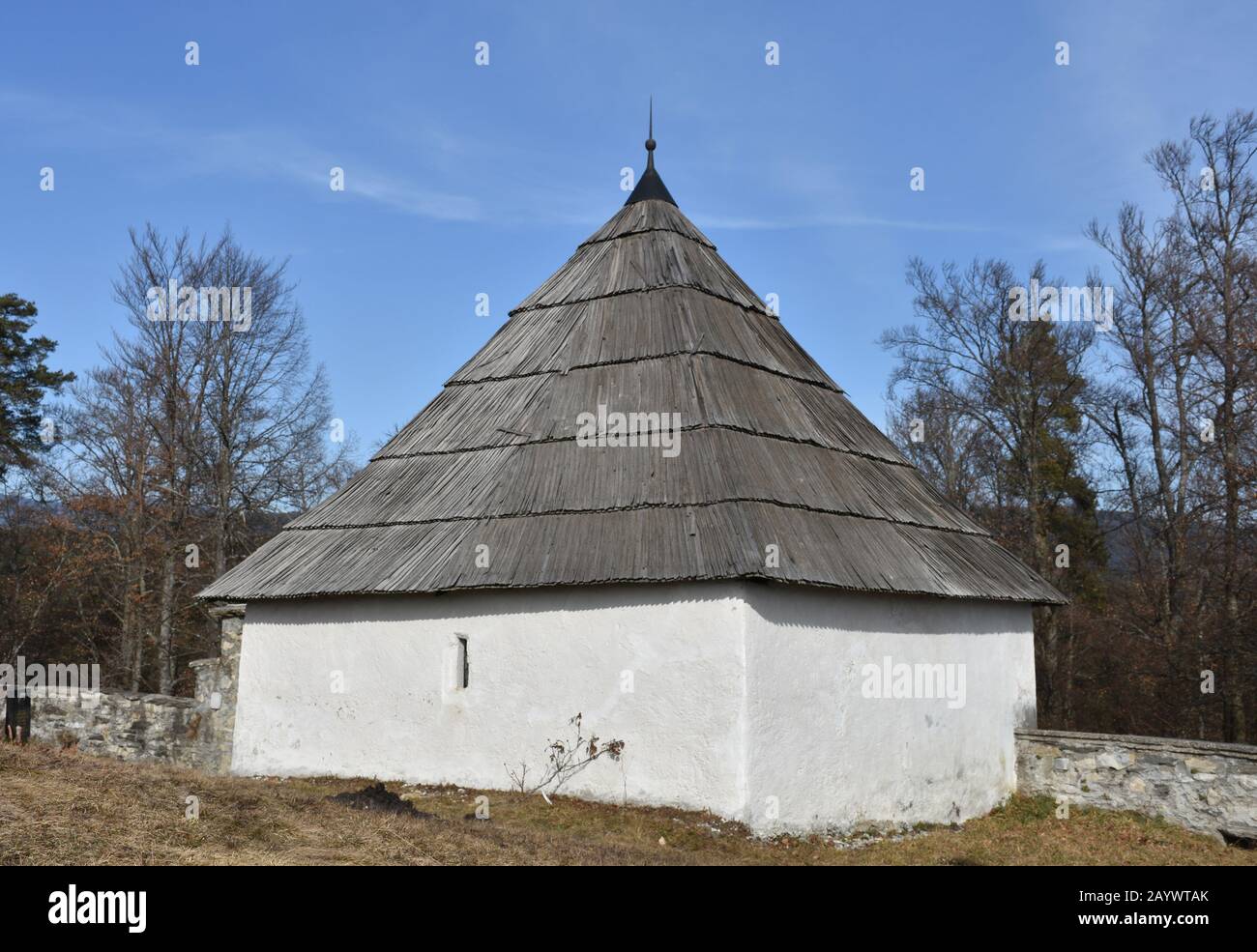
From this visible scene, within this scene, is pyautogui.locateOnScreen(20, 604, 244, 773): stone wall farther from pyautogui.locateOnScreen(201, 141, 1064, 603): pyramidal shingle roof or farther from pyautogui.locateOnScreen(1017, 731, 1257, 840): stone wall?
pyautogui.locateOnScreen(1017, 731, 1257, 840): stone wall

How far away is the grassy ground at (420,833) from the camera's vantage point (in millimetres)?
6148

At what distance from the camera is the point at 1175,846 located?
10.3 m

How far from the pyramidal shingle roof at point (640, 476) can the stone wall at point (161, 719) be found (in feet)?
6.07

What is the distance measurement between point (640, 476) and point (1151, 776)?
6.52 meters

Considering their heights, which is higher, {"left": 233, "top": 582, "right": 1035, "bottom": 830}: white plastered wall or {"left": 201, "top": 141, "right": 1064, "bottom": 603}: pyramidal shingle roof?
{"left": 201, "top": 141, "right": 1064, "bottom": 603}: pyramidal shingle roof

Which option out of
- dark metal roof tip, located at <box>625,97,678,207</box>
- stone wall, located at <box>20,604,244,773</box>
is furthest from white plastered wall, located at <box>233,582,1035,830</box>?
dark metal roof tip, located at <box>625,97,678,207</box>

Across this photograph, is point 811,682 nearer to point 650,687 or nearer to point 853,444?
point 650,687

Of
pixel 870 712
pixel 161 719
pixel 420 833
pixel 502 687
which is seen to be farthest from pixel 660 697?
pixel 161 719

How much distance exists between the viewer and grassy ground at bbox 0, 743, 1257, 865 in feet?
20.2

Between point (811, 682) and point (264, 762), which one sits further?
point (264, 762)

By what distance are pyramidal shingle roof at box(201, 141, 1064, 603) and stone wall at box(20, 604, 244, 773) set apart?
6.07 feet
